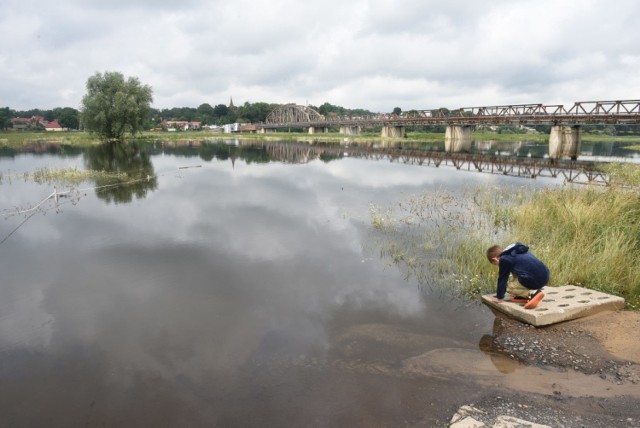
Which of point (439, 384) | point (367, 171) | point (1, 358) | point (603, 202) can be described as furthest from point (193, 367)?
point (367, 171)

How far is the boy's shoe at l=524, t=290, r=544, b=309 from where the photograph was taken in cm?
788

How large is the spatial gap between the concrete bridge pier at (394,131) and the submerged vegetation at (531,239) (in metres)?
83.7

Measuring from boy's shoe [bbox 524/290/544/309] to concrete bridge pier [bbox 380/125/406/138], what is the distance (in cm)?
9295

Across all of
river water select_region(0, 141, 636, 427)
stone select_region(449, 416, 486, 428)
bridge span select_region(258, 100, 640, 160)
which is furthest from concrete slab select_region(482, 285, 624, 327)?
bridge span select_region(258, 100, 640, 160)

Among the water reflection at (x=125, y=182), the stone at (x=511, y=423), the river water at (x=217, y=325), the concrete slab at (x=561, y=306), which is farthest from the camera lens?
the water reflection at (x=125, y=182)

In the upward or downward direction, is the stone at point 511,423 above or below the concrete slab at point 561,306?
below

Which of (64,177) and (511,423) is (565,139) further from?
(511,423)

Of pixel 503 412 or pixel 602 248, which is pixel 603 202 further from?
pixel 503 412

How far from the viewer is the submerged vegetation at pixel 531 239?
9.39 meters

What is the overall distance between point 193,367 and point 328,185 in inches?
797

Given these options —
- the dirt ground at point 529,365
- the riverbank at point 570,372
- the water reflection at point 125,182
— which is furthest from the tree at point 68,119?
the riverbank at point 570,372

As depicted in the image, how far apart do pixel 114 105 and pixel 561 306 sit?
80.6 meters

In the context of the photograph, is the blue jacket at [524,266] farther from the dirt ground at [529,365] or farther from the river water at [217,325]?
the river water at [217,325]

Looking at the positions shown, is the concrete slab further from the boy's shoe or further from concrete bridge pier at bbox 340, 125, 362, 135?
concrete bridge pier at bbox 340, 125, 362, 135
